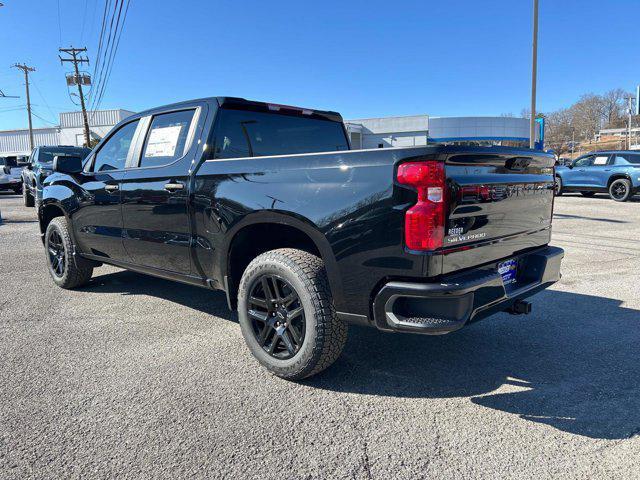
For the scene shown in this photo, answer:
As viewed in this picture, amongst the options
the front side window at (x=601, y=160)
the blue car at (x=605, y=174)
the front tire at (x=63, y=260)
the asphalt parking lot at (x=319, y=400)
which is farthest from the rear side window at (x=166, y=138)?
the front side window at (x=601, y=160)

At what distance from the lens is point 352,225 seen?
263 centimetres

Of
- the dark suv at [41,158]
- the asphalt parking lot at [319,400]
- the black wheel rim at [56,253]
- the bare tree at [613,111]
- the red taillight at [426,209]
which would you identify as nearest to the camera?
the asphalt parking lot at [319,400]

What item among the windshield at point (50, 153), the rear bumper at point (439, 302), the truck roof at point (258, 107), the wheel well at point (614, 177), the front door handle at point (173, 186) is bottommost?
the rear bumper at point (439, 302)

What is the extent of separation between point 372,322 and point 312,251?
2.55 ft

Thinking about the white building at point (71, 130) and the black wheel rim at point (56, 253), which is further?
the white building at point (71, 130)

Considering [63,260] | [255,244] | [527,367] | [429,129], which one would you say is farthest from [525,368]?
[429,129]

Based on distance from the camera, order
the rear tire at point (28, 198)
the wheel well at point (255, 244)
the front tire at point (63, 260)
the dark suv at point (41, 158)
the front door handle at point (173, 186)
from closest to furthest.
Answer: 1. the wheel well at point (255, 244)
2. the front door handle at point (173, 186)
3. the front tire at point (63, 260)
4. the dark suv at point (41, 158)
5. the rear tire at point (28, 198)

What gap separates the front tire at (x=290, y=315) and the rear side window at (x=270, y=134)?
1059 millimetres

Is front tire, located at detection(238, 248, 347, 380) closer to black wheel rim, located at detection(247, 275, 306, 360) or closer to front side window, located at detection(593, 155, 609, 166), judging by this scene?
black wheel rim, located at detection(247, 275, 306, 360)

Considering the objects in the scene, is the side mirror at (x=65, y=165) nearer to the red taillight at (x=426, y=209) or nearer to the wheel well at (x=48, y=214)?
the wheel well at (x=48, y=214)

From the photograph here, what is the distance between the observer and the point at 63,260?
17.5 feet

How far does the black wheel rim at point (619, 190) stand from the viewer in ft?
52.2

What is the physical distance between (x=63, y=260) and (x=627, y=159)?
17267 mm

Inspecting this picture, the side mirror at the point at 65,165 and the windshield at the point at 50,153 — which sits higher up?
the windshield at the point at 50,153
